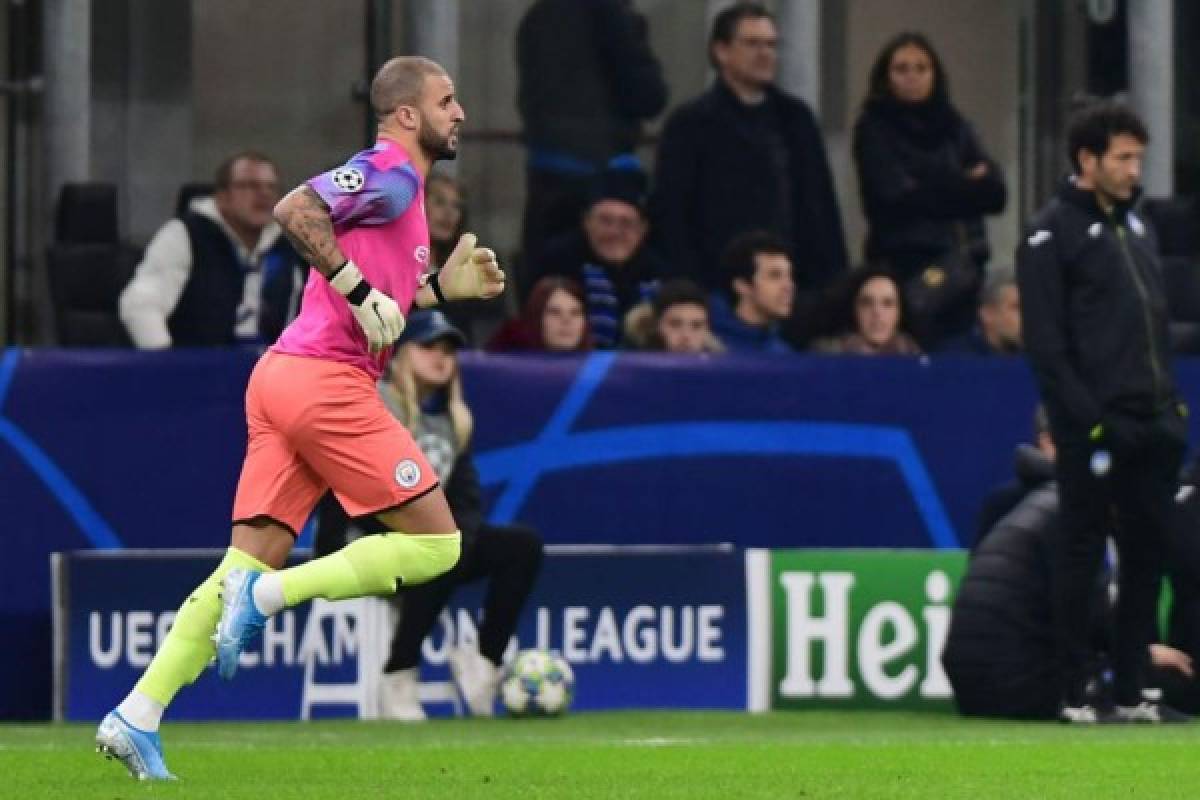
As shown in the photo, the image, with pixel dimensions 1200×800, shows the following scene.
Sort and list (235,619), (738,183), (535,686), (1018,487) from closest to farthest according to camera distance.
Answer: (235,619), (535,686), (1018,487), (738,183)

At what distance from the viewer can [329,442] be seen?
357 inches

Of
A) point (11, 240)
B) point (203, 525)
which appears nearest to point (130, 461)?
point (203, 525)

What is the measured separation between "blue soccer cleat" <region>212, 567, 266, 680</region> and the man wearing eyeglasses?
4.81m

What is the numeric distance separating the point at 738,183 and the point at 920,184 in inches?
33.1

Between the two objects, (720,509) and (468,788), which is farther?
(720,509)

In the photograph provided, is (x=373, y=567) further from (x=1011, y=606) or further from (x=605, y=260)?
(x=605, y=260)

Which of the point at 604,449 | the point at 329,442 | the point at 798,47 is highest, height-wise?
the point at 798,47

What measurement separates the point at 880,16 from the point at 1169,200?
1.70 m

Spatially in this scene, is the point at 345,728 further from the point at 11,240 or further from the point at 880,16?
the point at 880,16

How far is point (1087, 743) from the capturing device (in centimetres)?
1077

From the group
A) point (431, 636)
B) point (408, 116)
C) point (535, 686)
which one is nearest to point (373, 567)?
point (408, 116)

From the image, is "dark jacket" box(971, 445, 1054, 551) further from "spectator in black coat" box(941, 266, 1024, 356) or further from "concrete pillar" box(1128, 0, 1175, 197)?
"concrete pillar" box(1128, 0, 1175, 197)

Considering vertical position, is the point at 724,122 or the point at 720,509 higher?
the point at 724,122

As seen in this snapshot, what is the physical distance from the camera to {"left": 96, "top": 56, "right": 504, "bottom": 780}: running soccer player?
888 centimetres
